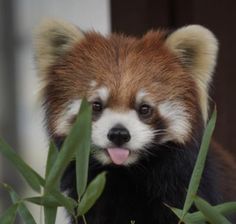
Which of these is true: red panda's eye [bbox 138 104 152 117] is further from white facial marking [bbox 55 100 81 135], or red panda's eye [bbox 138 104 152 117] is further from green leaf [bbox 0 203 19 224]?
green leaf [bbox 0 203 19 224]

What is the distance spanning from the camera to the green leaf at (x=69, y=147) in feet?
6.81

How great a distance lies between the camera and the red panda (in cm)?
316

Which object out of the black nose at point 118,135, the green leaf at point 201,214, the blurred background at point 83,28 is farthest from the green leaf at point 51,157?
the blurred background at point 83,28

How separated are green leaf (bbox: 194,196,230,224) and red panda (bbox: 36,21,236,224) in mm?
977

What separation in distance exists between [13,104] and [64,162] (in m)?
3.05

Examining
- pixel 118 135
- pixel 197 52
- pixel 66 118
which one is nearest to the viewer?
pixel 118 135

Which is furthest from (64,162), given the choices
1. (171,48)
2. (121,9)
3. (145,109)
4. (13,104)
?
(13,104)

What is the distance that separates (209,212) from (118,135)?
907mm

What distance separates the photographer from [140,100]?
10.3 ft

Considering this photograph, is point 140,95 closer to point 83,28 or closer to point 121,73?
point 121,73

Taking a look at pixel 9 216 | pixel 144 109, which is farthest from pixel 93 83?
pixel 9 216

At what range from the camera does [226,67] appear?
4.57 metres

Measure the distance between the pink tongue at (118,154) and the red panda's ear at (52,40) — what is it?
0.44m

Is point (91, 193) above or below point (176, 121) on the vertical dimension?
above
